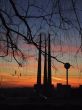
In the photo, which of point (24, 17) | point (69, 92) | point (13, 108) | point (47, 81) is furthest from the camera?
point (47, 81)

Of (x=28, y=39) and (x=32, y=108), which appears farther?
(x=32, y=108)

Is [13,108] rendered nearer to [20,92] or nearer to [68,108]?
[68,108]

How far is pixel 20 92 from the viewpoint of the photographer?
98.0ft

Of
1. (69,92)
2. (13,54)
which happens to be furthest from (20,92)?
(13,54)

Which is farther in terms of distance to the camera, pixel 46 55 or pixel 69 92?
pixel 69 92

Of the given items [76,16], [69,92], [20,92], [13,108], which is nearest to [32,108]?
[13,108]

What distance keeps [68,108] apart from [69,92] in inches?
460

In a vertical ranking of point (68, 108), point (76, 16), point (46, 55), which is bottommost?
point (68, 108)

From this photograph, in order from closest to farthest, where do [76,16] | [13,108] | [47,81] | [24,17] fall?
[76,16], [24,17], [13,108], [47,81]

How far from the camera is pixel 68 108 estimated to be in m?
14.8

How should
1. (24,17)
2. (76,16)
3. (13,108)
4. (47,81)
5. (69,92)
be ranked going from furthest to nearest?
(47,81) < (69,92) < (13,108) < (24,17) < (76,16)

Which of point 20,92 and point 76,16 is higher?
point 76,16

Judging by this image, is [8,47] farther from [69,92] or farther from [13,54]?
[69,92]

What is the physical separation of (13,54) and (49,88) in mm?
19996
